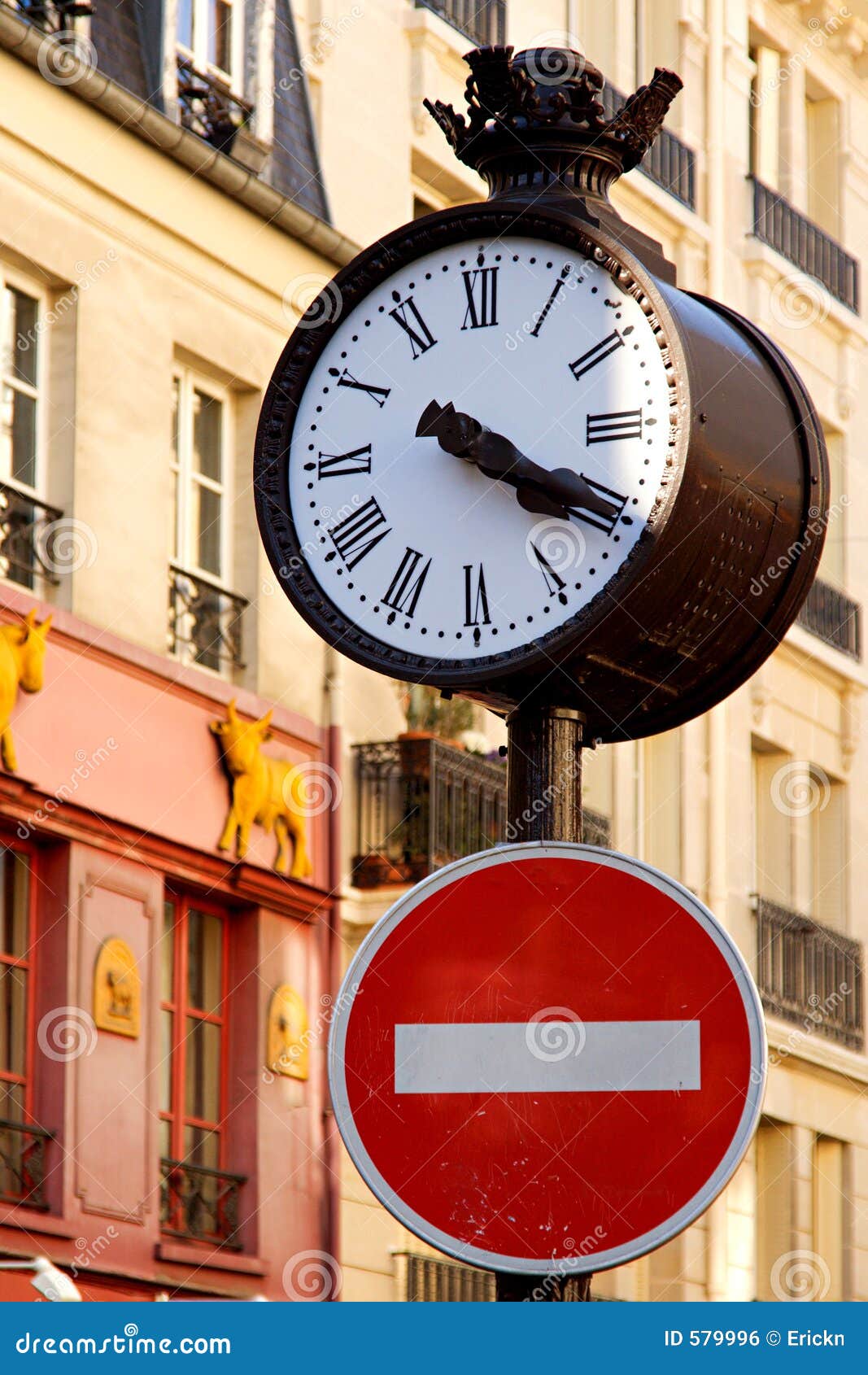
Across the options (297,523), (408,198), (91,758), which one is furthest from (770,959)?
(297,523)

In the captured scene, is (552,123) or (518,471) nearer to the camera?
(518,471)

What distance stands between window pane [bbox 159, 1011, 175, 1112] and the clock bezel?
1298cm

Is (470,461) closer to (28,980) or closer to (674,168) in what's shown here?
(28,980)

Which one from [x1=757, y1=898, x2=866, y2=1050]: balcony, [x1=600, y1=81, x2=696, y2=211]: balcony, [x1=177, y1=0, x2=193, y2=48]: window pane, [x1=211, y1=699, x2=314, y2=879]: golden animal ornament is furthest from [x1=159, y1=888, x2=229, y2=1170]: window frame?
[x1=600, y1=81, x2=696, y2=211]: balcony

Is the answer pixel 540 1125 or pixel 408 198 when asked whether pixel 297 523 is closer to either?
pixel 540 1125

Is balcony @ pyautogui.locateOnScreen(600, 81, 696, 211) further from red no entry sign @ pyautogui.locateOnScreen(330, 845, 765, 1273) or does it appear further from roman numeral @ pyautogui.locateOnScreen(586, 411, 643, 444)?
red no entry sign @ pyautogui.locateOnScreen(330, 845, 765, 1273)

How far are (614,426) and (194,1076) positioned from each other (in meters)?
14.1

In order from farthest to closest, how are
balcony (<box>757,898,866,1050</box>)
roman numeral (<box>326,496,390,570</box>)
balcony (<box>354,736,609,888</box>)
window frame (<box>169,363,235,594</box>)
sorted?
balcony (<box>757,898,866,1050</box>) → balcony (<box>354,736,609,888</box>) → window frame (<box>169,363,235,594</box>) → roman numeral (<box>326,496,390,570</box>)

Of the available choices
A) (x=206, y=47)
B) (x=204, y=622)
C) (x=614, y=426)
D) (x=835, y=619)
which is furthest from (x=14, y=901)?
(x=835, y=619)

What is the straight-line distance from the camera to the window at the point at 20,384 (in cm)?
1614

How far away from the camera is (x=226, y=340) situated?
18.2 metres

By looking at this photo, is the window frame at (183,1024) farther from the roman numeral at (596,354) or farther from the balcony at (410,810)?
the roman numeral at (596,354)

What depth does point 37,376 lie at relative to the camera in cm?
1645

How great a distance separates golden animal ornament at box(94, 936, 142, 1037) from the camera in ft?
52.4
